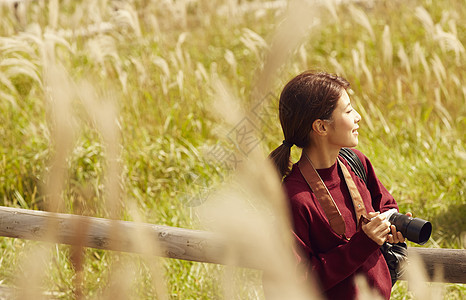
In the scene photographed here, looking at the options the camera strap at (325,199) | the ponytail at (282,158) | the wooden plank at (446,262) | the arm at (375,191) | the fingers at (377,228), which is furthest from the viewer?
the wooden plank at (446,262)

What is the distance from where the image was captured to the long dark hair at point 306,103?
2.01 meters

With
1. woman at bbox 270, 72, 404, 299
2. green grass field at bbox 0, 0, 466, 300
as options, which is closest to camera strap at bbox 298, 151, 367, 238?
woman at bbox 270, 72, 404, 299

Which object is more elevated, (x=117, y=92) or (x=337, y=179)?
(x=337, y=179)

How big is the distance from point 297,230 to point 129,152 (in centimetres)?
274

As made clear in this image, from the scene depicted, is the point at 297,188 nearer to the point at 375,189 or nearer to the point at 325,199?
the point at 325,199

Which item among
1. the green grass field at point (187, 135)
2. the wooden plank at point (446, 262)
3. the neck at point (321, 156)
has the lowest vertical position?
the green grass field at point (187, 135)

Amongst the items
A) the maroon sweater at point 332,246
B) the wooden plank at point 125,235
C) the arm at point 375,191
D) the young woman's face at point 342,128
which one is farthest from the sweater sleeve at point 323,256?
the wooden plank at point 125,235

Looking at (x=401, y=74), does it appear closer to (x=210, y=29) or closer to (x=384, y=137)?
(x=384, y=137)

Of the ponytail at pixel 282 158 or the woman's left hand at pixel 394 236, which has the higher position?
the ponytail at pixel 282 158

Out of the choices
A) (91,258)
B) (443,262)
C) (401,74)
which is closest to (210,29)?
(401,74)

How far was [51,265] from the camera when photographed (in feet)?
11.7

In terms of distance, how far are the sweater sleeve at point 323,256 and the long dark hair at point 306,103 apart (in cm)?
→ 22

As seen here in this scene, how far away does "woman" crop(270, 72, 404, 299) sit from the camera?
1920 millimetres

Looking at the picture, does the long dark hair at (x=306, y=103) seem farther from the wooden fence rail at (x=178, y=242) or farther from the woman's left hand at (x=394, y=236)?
the wooden fence rail at (x=178, y=242)
